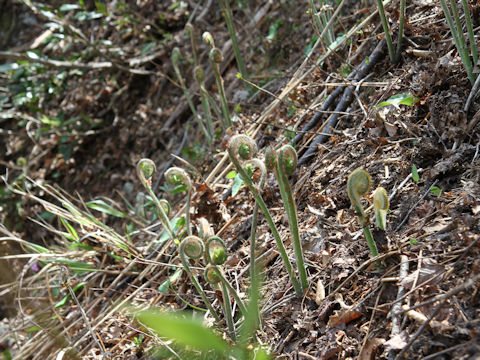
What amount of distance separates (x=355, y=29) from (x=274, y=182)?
868 millimetres

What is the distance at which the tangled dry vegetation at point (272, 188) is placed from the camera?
120 centimetres

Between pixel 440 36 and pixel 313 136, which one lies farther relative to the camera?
pixel 313 136

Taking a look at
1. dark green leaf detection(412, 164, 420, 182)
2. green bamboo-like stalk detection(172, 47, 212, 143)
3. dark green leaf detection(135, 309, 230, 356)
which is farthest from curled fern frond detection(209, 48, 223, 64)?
dark green leaf detection(135, 309, 230, 356)

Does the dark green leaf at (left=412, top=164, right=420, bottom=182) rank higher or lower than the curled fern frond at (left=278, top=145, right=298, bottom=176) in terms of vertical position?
lower

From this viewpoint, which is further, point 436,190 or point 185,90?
point 185,90

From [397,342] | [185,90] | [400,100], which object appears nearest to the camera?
[397,342]

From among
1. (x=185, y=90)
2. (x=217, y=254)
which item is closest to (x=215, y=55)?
(x=185, y=90)

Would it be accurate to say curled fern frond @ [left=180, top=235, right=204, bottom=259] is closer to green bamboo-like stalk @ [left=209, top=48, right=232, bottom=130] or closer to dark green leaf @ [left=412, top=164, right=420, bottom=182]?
dark green leaf @ [left=412, top=164, right=420, bottom=182]

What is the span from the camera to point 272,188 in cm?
194

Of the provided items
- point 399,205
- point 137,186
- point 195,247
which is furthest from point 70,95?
point 399,205

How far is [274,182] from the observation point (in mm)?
1970

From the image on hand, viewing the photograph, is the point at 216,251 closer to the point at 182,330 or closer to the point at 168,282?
the point at 168,282

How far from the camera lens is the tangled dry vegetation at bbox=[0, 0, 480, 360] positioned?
1.20m

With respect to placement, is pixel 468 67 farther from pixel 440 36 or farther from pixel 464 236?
pixel 464 236
